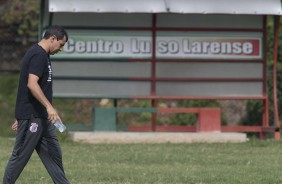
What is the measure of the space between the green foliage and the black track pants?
17229mm

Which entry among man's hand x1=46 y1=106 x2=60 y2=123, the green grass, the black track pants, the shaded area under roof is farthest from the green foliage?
man's hand x1=46 y1=106 x2=60 y2=123

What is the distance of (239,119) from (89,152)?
31.6ft

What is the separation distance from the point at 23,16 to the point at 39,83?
18.1m

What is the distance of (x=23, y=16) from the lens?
26906 millimetres

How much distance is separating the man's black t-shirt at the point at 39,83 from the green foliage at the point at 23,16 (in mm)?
17367

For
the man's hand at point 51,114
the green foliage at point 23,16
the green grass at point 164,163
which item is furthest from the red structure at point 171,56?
the green foliage at point 23,16

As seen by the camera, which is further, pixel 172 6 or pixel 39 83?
pixel 172 6

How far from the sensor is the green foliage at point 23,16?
26.5m

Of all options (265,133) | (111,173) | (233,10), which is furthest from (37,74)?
(265,133)

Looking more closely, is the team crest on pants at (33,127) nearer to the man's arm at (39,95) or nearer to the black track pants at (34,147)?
the black track pants at (34,147)

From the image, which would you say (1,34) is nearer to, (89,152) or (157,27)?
(157,27)

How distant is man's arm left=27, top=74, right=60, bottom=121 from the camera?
28.7 ft

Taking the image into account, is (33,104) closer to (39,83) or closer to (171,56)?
(39,83)

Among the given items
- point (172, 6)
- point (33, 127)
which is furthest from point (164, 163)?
point (33, 127)
